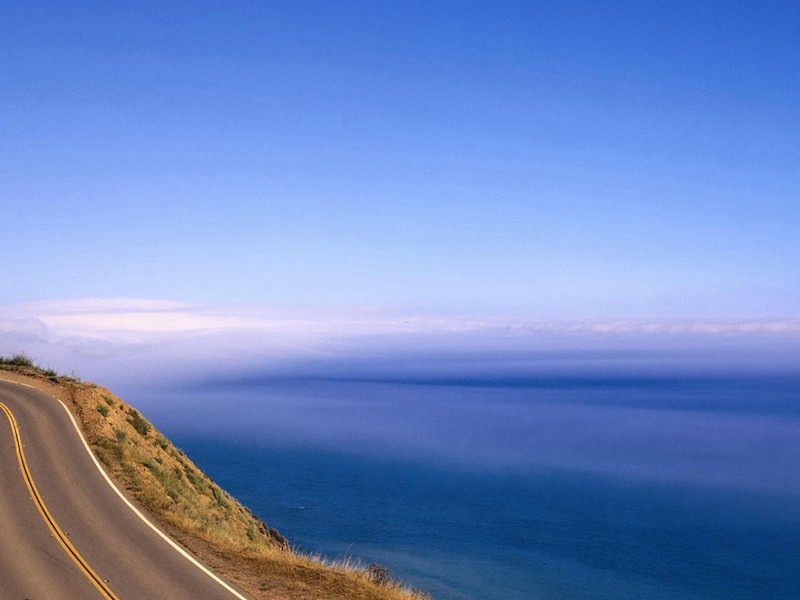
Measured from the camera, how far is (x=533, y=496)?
71.8m

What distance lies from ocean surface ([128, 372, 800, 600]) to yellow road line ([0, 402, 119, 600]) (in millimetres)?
28253

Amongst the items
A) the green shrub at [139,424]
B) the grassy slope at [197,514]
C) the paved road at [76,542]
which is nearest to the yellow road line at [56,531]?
the paved road at [76,542]

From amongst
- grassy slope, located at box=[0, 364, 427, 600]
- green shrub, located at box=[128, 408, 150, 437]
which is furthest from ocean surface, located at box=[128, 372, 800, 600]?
green shrub, located at box=[128, 408, 150, 437]

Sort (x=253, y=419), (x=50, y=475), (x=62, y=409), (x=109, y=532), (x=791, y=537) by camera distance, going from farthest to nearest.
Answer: (x=253, y=419) → (x=791, y=537) → (x=62, y=409) → (x=50, y=475) → (x=109, y=532)

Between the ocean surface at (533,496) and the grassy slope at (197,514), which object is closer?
the grassy slope at (197,514)

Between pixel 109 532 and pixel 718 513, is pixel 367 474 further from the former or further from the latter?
pixel 109 532

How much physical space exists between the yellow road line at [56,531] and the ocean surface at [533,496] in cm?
2825

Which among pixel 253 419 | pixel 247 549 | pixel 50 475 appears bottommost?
pixel 253 419

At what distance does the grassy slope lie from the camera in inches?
685

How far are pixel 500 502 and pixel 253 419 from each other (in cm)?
8307

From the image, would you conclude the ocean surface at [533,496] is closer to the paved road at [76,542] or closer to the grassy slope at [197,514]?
the grassy slope at [197,514]

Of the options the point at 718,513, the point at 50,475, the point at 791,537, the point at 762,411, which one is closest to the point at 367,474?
the point at 718,513

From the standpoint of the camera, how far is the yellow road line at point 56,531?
15188 millimetres

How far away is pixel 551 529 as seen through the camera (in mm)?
59281
